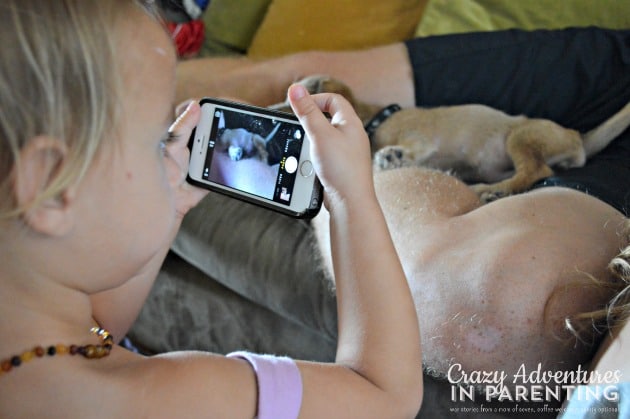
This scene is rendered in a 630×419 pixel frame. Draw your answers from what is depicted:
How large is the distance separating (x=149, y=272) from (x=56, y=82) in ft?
1.32

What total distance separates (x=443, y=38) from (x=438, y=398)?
101 cm

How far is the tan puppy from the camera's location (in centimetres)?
156

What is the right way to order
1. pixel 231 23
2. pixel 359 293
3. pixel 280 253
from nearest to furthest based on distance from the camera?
pixel 359 293 → pixel 280 253 → pixel 231 23

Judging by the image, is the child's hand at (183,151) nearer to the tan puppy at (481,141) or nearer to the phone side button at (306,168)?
the phone side button at (306,168)

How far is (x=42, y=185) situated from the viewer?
0.53 metres

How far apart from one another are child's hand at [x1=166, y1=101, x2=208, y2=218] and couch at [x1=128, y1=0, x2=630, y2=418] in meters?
0.42

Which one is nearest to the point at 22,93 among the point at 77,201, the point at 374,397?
the point at 77,201

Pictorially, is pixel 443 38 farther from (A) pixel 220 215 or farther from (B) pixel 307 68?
(A) pixel 220 215

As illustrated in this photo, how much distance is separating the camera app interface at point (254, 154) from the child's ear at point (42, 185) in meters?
0.37

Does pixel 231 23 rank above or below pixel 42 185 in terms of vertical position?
below

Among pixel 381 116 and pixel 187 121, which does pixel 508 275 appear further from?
pixel 381 116

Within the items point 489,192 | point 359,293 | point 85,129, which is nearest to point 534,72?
point 489,192

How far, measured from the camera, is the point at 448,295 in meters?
0.98

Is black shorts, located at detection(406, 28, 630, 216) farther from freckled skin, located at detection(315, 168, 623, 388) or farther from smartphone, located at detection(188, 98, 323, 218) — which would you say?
smartphone, located at detection(188, 98, 323, 218)
